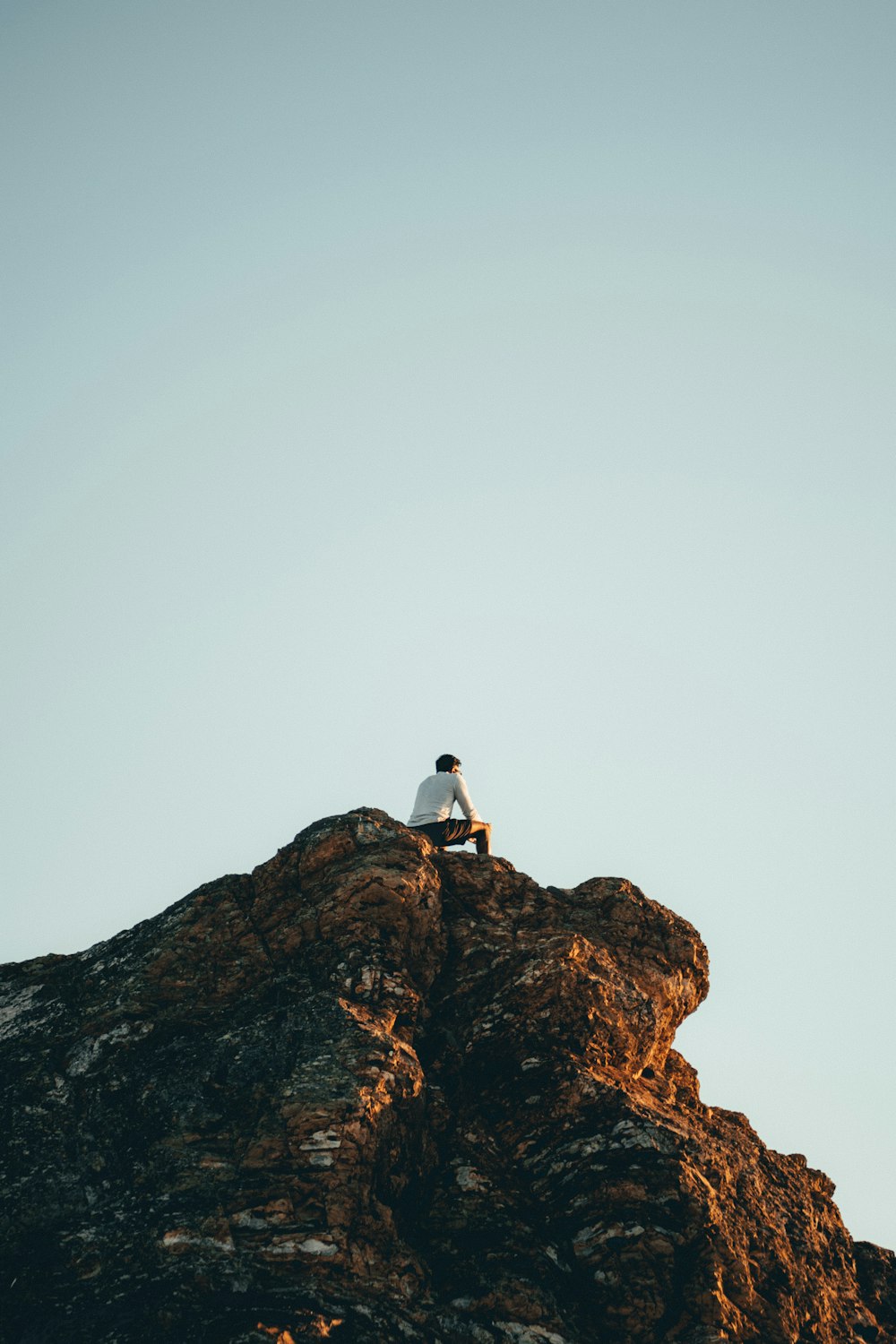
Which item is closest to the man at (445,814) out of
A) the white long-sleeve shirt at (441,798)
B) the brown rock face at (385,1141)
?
the white long-sleeve shirt at (441,798)

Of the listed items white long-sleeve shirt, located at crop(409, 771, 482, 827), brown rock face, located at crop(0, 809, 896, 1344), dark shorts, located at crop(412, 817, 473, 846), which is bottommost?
brown rock face, located at crop(0, 809, 896, 1344)

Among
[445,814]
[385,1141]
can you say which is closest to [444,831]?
[445,814]

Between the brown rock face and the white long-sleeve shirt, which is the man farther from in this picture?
the brown rock face

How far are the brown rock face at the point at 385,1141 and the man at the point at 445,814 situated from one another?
247 centimetres

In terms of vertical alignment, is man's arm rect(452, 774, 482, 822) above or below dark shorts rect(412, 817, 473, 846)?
above

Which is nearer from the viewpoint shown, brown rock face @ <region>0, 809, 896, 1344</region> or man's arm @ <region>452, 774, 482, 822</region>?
brown rock face @ <region>0, 809, 896, 1344</region>

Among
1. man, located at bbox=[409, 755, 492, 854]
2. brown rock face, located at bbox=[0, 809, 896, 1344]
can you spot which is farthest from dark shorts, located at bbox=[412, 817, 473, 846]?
brown rock face, located at bbox=[0, 809, 896, 1344]

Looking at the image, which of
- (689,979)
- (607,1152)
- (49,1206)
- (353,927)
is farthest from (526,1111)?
(49,1206)

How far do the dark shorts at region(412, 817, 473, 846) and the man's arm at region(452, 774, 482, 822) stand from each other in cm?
32

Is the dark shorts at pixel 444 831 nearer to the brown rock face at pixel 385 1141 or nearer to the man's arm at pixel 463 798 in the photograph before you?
the man's arm at pixel 463 798

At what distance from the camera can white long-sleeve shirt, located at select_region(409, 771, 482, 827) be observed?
90.7 ft

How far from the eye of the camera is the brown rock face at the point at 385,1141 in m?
16.7

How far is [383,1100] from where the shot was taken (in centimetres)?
1877

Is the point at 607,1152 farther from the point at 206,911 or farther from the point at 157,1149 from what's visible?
the point at 206,911
